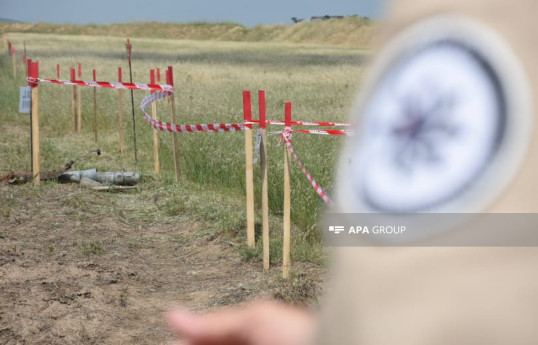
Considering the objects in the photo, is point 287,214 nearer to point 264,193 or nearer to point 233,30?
point 264,193

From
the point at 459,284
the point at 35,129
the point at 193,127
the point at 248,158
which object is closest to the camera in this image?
the point at 459,284

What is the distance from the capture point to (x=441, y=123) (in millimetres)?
349

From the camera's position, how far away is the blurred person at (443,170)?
32 centimetres

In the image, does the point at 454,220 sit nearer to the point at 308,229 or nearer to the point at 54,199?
the point at 308,229

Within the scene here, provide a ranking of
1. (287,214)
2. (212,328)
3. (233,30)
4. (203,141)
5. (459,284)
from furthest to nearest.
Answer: (233,30) < (203,141) < (287,214) < (212,328) < (459,284)

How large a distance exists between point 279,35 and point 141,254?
3537 inches

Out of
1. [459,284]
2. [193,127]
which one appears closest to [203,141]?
[193,127]

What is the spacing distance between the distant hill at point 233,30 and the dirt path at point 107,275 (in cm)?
7878

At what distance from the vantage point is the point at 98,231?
728 centimetres

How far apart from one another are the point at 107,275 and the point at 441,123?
5691 mm

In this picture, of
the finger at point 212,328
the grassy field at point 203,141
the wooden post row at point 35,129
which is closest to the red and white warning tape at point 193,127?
the grassy field at point 203,141

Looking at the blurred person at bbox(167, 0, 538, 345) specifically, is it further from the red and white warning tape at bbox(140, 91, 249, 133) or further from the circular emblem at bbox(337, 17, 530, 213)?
the red and white warning tape at bbox(140, 91, 249, 133)

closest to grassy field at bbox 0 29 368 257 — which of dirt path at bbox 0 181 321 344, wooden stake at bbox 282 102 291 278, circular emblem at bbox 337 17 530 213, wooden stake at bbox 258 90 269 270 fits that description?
circular emblem at bbox 337 17 530 213

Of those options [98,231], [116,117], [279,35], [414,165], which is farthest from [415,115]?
[279,35]
